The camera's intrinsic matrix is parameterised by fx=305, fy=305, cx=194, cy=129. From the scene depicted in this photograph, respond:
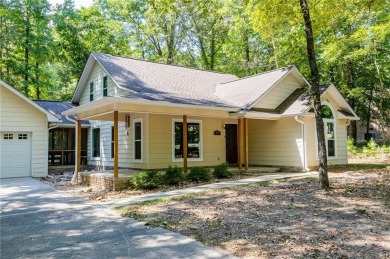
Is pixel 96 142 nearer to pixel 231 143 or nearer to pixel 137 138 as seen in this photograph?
pixel 137 138

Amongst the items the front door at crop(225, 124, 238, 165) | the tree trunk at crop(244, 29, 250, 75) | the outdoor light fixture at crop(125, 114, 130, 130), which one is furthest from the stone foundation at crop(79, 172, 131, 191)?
the tree trunk at crop(244, 29, 250, 75)

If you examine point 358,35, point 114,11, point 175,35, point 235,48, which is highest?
point 114,11

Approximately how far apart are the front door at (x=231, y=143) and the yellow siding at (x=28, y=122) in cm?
874

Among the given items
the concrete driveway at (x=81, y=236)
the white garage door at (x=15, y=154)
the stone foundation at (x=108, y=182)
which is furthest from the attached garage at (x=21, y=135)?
the concrete driveway at (x=81, y=236)

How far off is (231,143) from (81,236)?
10.9 meters

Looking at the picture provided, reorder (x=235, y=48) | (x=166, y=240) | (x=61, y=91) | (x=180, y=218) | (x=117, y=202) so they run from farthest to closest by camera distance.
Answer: (x=61, y=91), (x=235, y=48), (x=117, y=202), (x=180, y=218), (x=166, y=240)

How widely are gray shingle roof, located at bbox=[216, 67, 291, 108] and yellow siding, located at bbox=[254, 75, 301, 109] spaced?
356 mm

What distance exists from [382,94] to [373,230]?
2480cm

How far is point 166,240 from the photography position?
473 centimetres

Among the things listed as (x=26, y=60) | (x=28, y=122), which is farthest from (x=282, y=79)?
(x=26, y=60)

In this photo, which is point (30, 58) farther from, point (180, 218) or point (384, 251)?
point (384, 251)

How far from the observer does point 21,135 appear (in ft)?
46.4

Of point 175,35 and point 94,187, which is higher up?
point 175,35

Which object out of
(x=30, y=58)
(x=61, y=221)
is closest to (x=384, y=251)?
(x=61, y=221)
